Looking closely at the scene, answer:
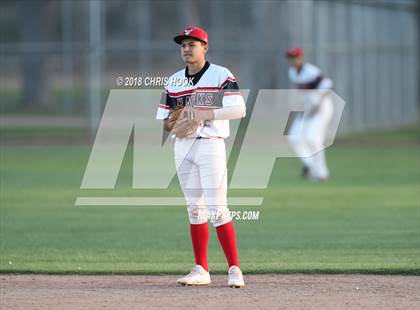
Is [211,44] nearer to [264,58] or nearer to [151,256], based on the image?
[264,58]

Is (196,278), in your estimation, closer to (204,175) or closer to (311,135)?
(204,175)

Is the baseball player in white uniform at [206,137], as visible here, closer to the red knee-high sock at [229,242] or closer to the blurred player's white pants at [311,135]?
the red knee-high sock at [229,242]

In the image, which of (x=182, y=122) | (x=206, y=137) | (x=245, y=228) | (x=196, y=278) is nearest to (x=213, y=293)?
(x=196, y=278)

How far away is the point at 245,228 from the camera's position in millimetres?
14086

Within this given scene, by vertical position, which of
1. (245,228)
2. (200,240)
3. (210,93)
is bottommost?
(245,228)

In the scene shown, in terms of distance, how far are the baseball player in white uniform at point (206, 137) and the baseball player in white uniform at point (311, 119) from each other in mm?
10568

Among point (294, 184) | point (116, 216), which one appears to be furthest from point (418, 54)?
point (116, 216)

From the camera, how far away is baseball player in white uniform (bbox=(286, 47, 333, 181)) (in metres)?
19.9

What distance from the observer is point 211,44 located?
3319cm

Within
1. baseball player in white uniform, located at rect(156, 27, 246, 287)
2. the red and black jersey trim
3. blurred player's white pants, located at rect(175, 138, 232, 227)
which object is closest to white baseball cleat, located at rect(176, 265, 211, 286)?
baseball player in white uniform, located at rect(156, 27, 246, 287)

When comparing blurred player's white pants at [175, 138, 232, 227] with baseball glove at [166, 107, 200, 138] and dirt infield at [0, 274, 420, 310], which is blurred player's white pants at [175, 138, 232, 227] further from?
dirt infield at [0, 274, 420, 310]

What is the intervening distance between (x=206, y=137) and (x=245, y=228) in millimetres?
4995

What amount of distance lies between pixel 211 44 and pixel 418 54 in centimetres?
1344

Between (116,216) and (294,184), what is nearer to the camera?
(116,216)
